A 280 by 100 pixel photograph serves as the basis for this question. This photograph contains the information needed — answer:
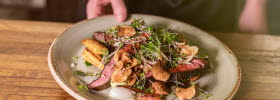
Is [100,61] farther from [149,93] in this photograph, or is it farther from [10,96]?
[10,96]

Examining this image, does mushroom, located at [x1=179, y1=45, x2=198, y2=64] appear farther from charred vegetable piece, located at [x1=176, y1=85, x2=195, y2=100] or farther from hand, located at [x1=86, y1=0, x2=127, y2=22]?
hand, located at [x1=86, y1=0, x2=127, y2=22]

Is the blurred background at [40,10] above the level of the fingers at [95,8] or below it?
below

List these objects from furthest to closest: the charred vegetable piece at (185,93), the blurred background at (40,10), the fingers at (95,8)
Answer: the blurred background at (40,10), the fingers at (95,8), the charred vegetable piece at (185,93)

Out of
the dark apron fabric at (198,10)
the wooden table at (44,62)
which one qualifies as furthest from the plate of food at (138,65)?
the dark apron fabric at (198,10)

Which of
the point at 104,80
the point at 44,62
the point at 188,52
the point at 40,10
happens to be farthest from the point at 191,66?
the point at 40,10

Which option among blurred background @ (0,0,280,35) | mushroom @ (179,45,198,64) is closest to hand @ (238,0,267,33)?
mushroom @ (179,45,198,64)

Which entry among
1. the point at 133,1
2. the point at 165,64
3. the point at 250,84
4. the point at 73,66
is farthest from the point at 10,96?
the point at 133,1

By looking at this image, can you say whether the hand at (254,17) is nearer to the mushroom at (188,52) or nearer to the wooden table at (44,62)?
the wooden table at (44,62)
